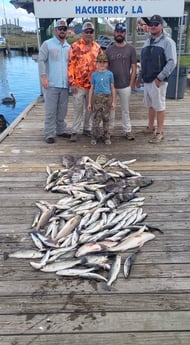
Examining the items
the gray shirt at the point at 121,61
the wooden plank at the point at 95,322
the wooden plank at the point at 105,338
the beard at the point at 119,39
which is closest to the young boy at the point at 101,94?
the gray shirt at the point at 121,61

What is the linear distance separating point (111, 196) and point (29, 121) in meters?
4.12

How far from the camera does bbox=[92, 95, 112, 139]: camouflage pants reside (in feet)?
17.6

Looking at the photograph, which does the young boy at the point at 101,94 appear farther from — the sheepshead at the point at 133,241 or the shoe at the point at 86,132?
the sheepshead at the point at 133,241

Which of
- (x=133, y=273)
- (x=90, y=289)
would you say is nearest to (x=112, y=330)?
(x=90, y=289)

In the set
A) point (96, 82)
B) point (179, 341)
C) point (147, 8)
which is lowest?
point (179, 341)

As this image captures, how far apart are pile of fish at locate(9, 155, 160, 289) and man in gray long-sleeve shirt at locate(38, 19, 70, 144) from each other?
149 cm

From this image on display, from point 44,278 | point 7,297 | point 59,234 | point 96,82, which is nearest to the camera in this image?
point 7,297

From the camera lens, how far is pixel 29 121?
7.30m

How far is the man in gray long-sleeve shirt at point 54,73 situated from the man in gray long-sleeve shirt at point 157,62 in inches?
52.2

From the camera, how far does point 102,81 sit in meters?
5.21

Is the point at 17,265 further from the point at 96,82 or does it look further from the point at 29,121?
the point at 29,121

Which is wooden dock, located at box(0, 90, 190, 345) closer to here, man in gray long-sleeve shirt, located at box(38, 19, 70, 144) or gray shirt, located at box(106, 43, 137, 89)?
man in gray long-sleeve shirt, located at box(38, 19, 70, 144)

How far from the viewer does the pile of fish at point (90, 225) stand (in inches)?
106

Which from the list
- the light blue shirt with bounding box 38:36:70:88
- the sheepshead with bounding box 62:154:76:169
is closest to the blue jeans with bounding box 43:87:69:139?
the light blue shirt with bounding box 38:36:70:88
